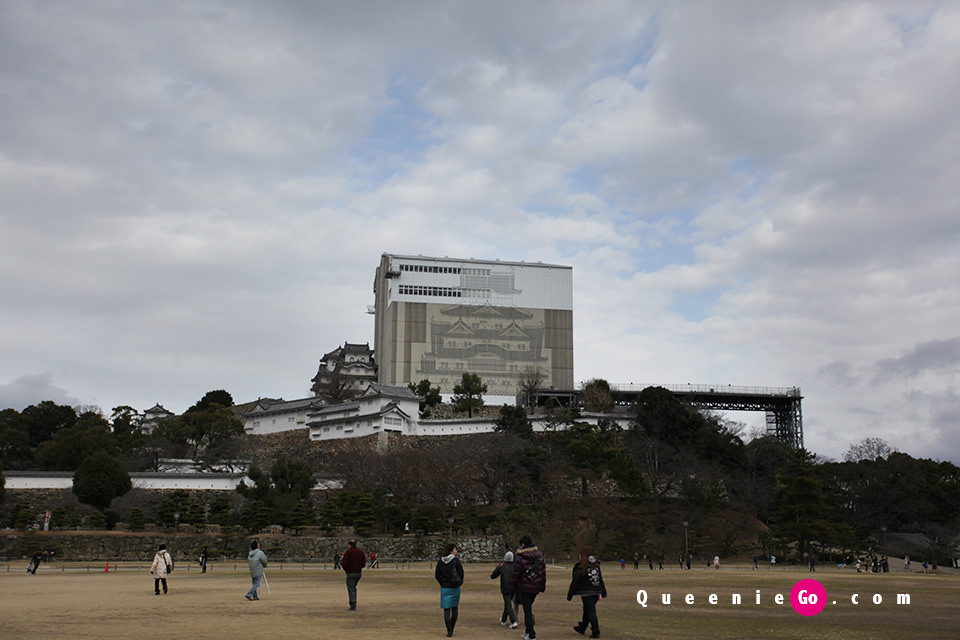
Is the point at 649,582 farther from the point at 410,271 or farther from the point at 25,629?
the point at 410,271

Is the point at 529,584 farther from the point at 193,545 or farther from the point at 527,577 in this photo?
the point at 193,545

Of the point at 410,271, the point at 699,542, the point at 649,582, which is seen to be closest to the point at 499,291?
the point at 410,271

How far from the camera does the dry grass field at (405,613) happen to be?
12.0 m

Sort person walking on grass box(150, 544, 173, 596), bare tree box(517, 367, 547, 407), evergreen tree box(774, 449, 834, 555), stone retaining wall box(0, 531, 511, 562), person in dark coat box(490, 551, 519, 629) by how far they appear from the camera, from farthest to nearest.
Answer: bare tree box(517, 367, 547, 407)
evergreen tree box(774, 449, 834, 555)
stone retaining wall box(0, 531, 511, 562)
person walking on grass box(150, 544, 173, 596)
person in dark coat box(490, 551, 519, 629)

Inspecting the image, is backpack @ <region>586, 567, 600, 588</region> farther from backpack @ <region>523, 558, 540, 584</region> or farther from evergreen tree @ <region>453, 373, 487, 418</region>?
evergreen tree @ <region>453, 373, 487, 418</region>

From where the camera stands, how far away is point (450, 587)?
11906 millimetres

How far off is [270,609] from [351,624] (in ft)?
9.34

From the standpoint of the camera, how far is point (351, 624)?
42.1 ft

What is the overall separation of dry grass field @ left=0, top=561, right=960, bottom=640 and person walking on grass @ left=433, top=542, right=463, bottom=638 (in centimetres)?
29

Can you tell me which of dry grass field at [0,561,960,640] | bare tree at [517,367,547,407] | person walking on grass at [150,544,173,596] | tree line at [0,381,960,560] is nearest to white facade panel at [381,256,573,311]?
bare tree at [517,367,547,407]

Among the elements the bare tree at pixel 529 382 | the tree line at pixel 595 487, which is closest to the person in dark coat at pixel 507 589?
the tree line at pixel 595 487

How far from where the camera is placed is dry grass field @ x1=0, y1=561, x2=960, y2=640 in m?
12.0

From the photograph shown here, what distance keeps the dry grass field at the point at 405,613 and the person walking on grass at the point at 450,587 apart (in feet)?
0.94

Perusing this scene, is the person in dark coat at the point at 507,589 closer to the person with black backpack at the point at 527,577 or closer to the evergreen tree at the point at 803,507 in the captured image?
the person with black backpack at the point at 527,577
